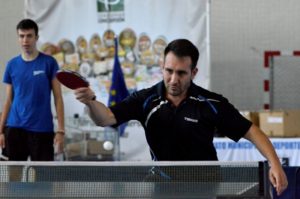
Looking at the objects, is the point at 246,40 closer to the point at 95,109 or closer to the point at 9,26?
the point at 9,26

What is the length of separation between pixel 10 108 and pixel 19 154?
0.42m

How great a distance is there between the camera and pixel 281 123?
775 cm

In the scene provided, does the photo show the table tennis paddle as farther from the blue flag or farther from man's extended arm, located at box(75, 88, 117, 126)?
the blue flag

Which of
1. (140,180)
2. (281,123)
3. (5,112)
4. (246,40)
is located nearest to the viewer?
(140,180)

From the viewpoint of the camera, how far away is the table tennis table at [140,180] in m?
3.25

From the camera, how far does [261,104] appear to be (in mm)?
9391

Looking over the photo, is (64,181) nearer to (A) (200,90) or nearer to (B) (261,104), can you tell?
(A) (200,90)

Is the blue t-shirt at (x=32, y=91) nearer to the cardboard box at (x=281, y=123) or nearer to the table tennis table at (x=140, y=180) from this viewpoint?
the table tennis table at (x=140, y=180)

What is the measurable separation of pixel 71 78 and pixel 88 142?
18.6 ft


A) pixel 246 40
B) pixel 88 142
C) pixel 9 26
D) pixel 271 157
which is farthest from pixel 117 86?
pixel 271 157

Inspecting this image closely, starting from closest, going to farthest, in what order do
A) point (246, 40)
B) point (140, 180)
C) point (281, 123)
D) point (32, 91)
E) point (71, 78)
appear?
point (71, 78) → point (140, 180) → point (32, 91) → point (281, 123) → point (246, 40)

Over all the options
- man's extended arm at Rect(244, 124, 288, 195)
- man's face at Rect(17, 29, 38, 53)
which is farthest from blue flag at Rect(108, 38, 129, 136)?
man's extended arm at Rect(244, 124, 288, 195)

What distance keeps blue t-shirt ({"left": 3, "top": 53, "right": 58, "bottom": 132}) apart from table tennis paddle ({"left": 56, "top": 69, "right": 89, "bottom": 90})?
284cm

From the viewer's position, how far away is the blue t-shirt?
596 cm
